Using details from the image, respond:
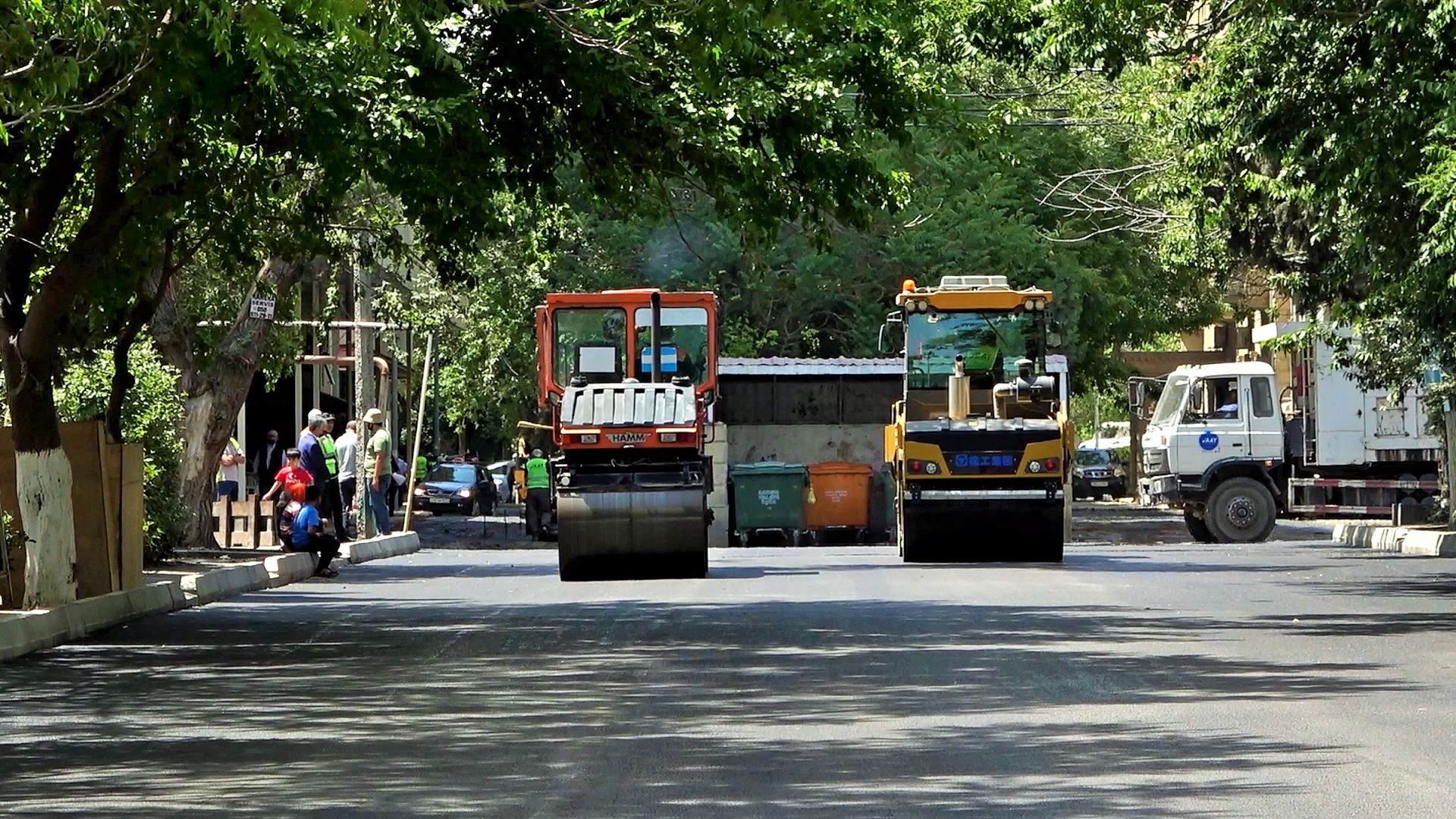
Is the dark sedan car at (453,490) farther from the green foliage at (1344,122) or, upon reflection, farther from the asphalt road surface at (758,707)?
the asphalt road surface at (758,707)

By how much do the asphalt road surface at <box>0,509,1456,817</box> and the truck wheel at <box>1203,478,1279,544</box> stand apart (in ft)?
41.0

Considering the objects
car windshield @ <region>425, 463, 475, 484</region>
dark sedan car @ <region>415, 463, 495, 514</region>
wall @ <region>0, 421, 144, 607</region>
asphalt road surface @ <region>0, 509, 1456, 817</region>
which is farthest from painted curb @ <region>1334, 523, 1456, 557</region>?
car windshield @ <region>425, 463, 475, 484</region>

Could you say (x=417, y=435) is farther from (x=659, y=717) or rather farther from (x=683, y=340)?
(x=659, y=717)

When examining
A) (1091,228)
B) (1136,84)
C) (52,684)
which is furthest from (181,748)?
(1091,228)

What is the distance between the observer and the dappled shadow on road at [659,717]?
8.59 metres

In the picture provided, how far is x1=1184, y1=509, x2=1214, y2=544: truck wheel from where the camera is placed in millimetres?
33688

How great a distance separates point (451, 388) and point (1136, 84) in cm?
3200

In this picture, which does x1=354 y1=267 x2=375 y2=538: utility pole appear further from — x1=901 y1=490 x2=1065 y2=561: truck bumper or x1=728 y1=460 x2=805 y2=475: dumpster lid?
x1=901 y1=490 x2=1065 y2=561: truck bumper

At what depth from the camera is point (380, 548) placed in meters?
30.3

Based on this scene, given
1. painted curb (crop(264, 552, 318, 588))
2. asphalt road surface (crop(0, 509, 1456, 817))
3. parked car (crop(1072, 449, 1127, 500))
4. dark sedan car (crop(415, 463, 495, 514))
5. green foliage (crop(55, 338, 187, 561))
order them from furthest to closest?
parked car (crop(1072, 449, 1127, 500))
dark sedan car (crop(415, 463, 495, 514))
painted curb (crop(264, 552, 318, 588))
green foliage (crop(55, 338, 187, 561))
asphalt road surface (crop(0, 509, 1456, 817))

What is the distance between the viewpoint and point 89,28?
12023mm

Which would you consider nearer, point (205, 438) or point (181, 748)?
point (181, 748)

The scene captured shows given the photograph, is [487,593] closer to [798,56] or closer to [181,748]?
[798,56]

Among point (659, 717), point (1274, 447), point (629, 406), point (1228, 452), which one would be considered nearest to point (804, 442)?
point (1228, 452)
